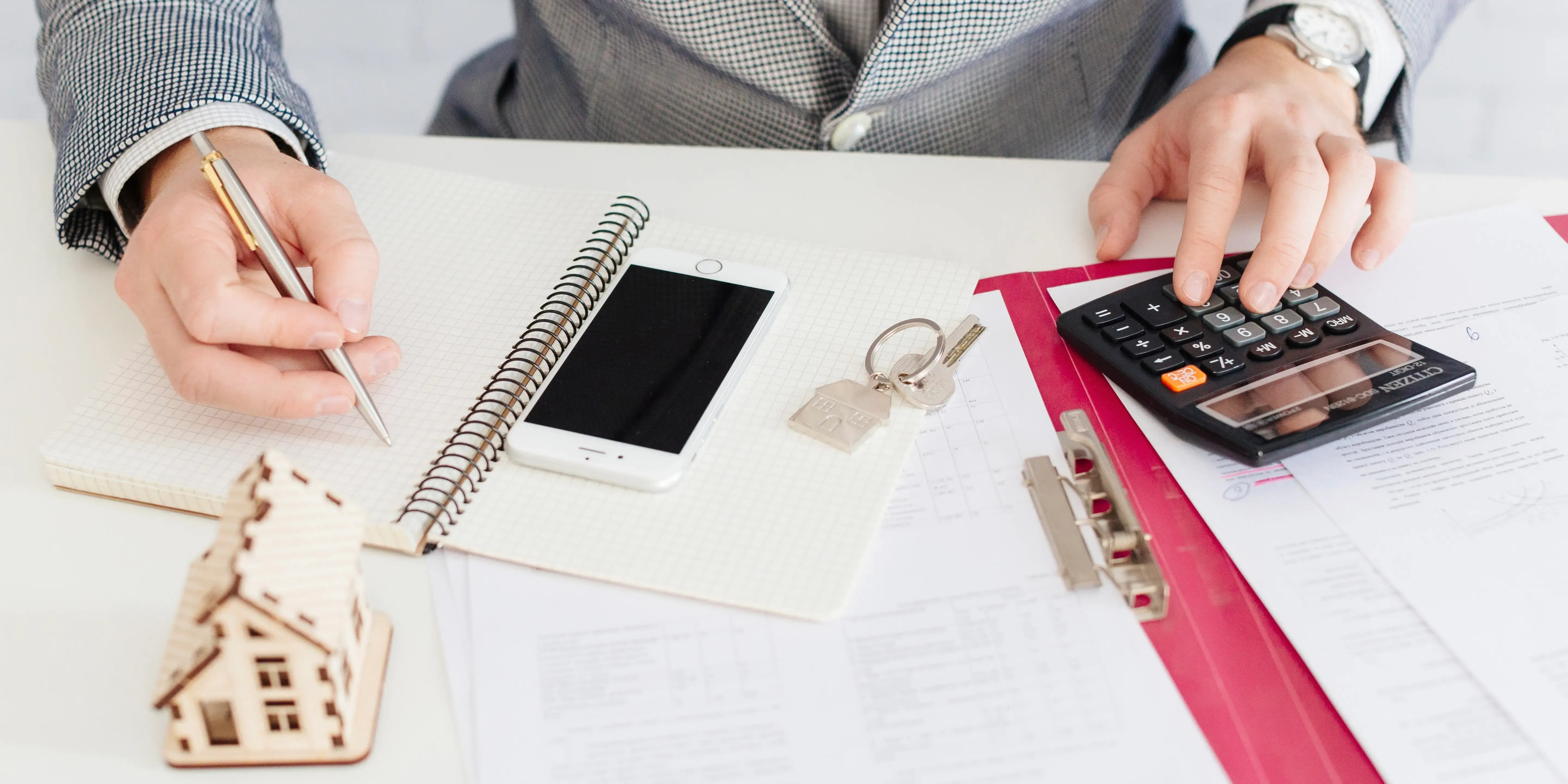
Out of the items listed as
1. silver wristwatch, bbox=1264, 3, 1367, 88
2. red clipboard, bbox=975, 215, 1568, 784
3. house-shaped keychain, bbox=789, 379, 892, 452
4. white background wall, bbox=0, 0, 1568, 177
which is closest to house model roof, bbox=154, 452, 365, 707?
house-shaped keychain, bbox=789, 379, 892, 452

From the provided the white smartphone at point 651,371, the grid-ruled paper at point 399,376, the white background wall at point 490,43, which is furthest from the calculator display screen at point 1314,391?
the white background wall at point 490,43

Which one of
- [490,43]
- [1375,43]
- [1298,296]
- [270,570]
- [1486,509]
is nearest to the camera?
[270,570]

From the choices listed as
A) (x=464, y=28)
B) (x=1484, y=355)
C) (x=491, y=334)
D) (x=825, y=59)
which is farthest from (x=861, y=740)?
(x=464, y=28)

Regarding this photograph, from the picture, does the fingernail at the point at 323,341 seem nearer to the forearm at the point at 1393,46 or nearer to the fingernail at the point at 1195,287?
the fingernail at the point at 1195,287

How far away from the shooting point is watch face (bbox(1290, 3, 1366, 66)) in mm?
760

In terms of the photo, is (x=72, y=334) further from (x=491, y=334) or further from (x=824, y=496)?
(x=824, y=496)

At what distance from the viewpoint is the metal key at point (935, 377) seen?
0.56 m

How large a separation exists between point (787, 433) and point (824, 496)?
5 cm

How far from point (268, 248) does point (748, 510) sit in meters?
0.26

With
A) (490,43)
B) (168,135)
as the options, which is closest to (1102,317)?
(168,135)

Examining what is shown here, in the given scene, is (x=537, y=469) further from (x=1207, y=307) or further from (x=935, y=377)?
(x=1207, y=307)

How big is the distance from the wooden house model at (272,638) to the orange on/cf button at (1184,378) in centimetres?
39

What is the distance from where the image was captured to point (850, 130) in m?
0.78

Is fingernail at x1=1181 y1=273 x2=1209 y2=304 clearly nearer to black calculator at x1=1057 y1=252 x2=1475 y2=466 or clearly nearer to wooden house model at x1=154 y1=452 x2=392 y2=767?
black calculator at x1=1057 y1=252 x2=1475 y2=466
